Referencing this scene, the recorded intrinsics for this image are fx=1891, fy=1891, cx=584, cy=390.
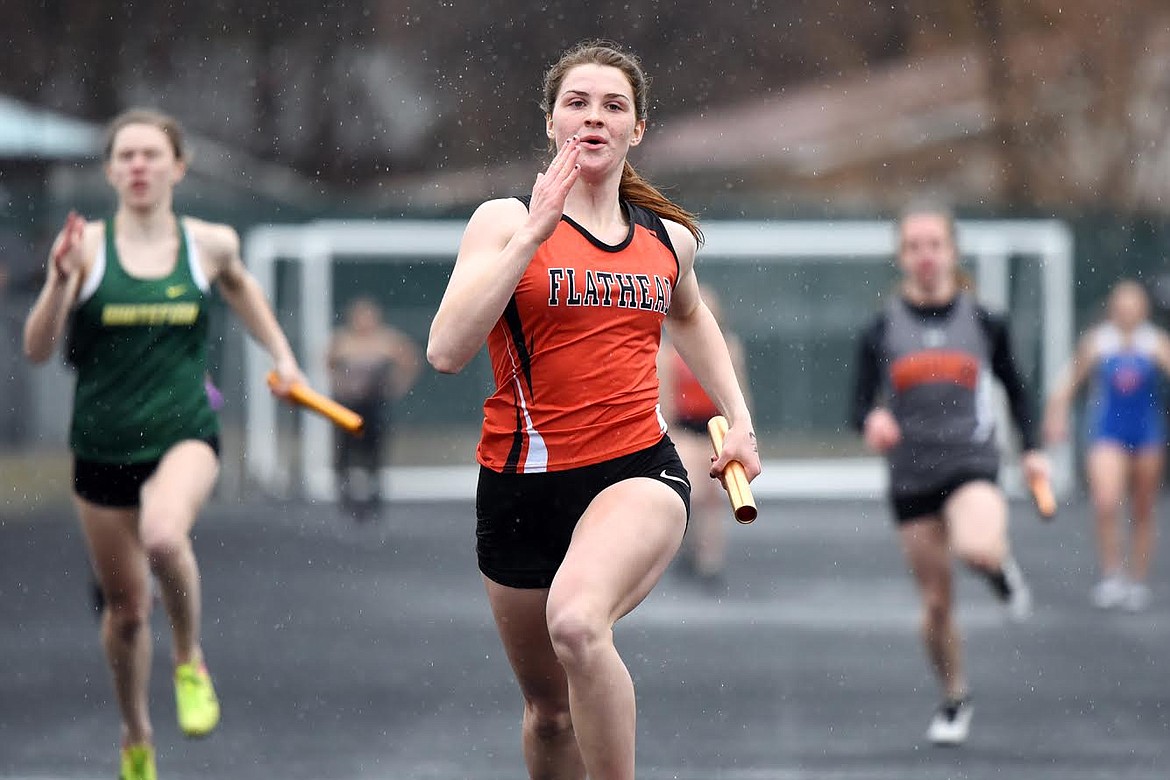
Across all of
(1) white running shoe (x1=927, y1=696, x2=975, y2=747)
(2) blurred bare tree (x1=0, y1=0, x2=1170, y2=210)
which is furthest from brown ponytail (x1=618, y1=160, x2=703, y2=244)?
(2) blurred bare tree (x1=0, y1=0, x2=1170, y2=210)

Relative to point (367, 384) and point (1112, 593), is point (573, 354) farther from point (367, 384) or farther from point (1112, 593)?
point (367, 384)

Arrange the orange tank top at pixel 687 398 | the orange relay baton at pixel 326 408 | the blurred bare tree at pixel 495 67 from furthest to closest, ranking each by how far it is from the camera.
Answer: the blurred bare tree at pixel 495 67 → the orange tank top at pixel 687 398 → the orange relay baton at pixel 326 408

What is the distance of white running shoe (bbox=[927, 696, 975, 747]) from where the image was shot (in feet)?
24.5

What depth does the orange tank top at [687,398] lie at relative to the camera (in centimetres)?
1362

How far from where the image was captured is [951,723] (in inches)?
297

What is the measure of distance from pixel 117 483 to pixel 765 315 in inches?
598

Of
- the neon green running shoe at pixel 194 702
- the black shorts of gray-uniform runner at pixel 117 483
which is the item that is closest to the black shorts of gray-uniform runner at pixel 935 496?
the neon green running shoe at pixel 194 702

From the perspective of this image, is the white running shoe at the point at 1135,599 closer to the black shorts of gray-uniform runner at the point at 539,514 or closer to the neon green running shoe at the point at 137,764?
the neon green running shoe at the point at 137,764

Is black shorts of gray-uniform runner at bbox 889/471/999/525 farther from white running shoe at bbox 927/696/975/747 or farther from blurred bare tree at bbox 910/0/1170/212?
blurred bare tree at bbox 910/0/1170/212

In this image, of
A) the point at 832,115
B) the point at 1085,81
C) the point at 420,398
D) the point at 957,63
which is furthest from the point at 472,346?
the point at 832,115

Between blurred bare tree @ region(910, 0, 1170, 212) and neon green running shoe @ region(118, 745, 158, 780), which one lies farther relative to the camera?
blurred bare tree @ region(910, 0, 1170, 212)

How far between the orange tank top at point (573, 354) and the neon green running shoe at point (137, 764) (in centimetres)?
219

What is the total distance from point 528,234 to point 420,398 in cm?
1678

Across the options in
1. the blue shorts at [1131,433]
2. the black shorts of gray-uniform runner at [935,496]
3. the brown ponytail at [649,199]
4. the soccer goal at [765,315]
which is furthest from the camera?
the soccer goal at [765,315]
